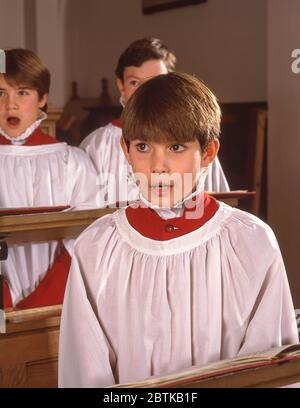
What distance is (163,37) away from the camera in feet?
20.6

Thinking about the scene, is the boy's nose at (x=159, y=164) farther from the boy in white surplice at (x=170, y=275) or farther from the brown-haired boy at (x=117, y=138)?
the brown-haired boy at (x=117, y=138)

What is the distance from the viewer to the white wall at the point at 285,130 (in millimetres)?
4328

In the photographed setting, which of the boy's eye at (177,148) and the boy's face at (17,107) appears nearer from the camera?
the boy's eye at (177,148)

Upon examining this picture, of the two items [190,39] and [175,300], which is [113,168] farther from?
[190,39]

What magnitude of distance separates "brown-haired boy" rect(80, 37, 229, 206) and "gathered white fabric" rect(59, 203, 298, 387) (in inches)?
74.5

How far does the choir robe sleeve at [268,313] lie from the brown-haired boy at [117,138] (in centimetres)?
197

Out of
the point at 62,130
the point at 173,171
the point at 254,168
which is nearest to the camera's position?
the point at 173,171

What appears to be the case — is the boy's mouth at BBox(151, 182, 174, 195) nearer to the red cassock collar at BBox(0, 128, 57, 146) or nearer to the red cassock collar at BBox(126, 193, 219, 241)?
the red cassock collar at BBox(126, 193, 219, 241)

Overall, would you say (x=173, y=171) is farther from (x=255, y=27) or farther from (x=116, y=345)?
(x=255, y=27)

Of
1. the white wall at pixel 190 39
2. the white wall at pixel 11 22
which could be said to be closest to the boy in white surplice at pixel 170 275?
the white wall at pixel 190 39

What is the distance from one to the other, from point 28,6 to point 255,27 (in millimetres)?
2214

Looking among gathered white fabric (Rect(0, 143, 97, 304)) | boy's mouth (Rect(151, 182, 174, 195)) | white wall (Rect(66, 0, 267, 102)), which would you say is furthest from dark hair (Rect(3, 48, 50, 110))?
white wall (Rect(66, 0, 267, 102))

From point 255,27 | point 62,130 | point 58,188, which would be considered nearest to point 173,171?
point 58,188

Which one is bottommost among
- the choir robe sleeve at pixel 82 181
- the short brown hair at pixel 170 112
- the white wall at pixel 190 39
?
the choir robe sleeve at pixel 82 181
